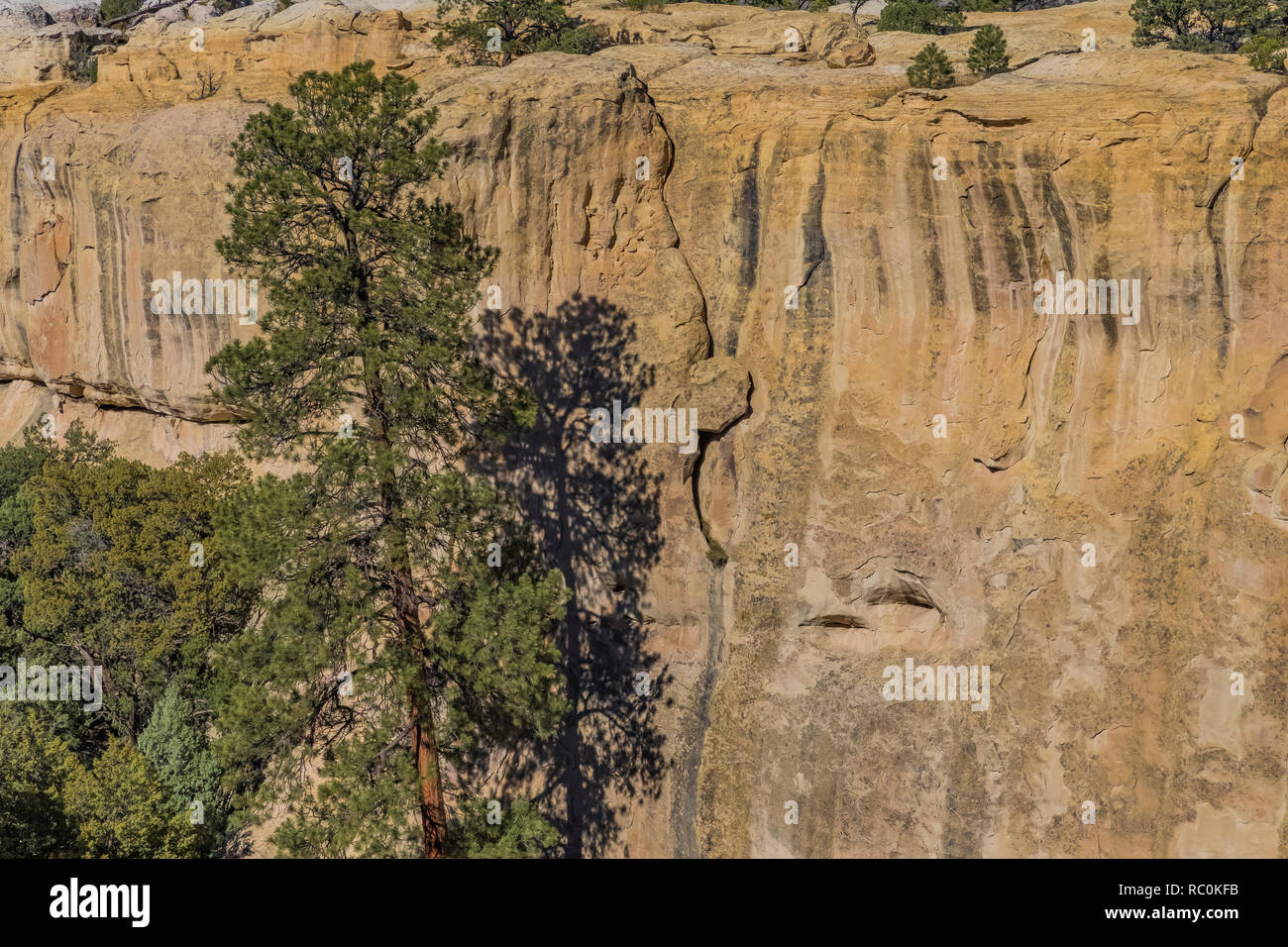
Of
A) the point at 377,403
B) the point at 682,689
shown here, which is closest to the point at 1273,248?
the point at 682,689

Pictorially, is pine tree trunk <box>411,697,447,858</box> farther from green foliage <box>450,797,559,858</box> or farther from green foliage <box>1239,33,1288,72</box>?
green foliage <box>1239,33,1288,72</box>

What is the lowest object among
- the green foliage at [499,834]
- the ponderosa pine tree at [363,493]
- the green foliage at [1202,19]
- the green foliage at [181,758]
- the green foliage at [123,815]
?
the green foliage at [181,758]

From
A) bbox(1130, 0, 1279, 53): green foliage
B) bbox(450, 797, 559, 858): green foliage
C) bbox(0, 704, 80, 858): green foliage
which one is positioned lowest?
bbox(0, 704, 80, 858): green foliage

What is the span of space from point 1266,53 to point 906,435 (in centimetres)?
922

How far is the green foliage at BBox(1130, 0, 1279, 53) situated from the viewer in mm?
26500

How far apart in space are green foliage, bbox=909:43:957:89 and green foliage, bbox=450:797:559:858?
611 inches

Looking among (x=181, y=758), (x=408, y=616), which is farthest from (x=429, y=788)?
(x=181, y=758)

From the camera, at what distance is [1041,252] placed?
66.5 feet

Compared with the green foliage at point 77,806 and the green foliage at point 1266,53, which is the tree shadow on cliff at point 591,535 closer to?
the green foliage at point 77,806

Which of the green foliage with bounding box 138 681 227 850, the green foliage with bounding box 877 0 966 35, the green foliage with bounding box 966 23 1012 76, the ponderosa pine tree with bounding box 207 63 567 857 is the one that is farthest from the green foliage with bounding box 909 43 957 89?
the green foliage with bounding box 138 681 227 850

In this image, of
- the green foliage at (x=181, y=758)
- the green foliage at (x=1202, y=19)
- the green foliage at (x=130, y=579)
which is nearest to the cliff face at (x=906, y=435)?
the green foliage at (x=1202, y=19)

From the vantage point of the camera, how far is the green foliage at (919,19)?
94.6 ft

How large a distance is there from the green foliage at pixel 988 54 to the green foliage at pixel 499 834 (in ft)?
56.9

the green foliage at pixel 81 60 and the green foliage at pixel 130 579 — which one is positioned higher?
the green foliage at pixel 81 60
